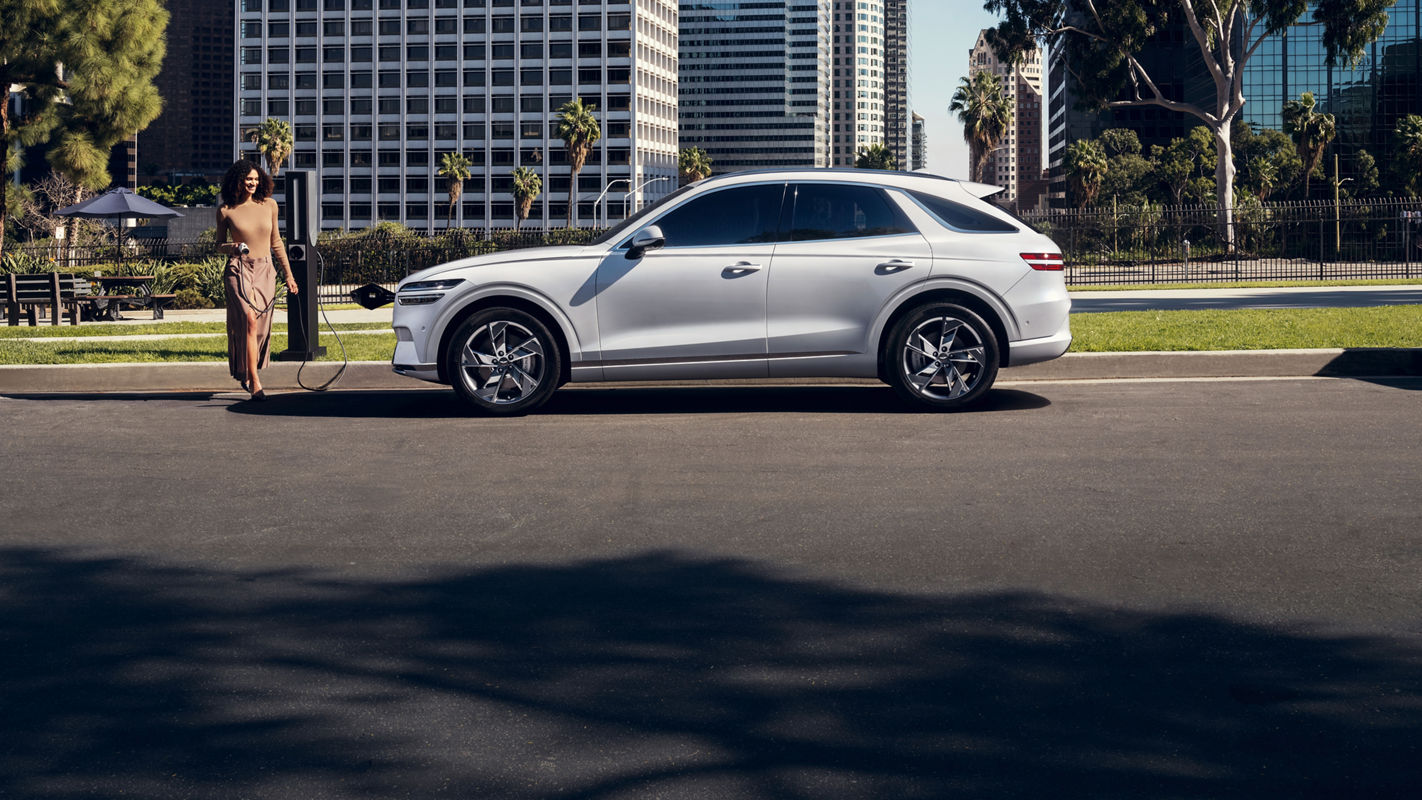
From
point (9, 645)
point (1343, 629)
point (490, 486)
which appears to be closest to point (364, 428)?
point (490, 486)

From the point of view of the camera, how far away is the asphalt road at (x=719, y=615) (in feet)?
11.8

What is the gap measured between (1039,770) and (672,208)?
23.1ft

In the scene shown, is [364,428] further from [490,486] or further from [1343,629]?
[1343,629]

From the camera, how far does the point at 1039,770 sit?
3.51m

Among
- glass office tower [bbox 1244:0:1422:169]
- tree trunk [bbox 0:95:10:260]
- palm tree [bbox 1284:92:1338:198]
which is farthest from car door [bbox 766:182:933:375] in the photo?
glass office tower [bbox 1244:0:1422:169]

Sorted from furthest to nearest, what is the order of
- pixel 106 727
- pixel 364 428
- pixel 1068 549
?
1. pixel 364 428
2. pixel 1068 549
3. pixel 106 727

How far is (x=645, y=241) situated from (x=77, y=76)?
23.2 m

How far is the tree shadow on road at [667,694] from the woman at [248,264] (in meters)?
5.93

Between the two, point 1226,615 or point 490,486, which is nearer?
point 1226,615

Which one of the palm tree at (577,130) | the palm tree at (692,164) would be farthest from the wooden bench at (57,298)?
the palm tree at (692,164)

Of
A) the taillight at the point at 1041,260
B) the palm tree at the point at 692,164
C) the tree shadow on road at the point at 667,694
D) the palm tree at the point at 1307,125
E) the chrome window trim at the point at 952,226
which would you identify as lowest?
the tree shadow on road at the point at 667,694

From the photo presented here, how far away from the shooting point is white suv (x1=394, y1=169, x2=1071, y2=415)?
32.7 ft

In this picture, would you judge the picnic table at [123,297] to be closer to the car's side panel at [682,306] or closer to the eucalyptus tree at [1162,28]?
the car's side panel at [682,306]

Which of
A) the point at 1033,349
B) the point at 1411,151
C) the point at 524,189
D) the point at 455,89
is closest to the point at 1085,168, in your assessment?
the point at 1411,151
